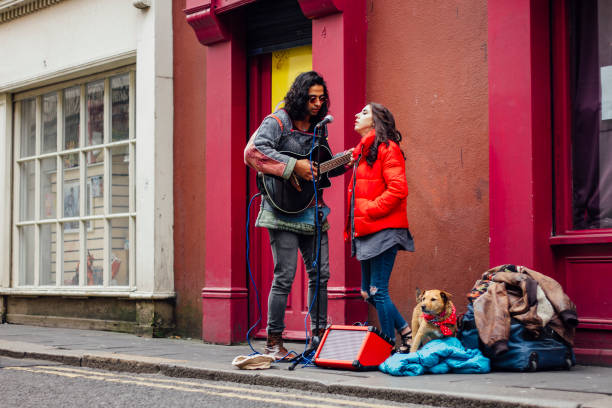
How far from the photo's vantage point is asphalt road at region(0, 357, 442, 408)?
511cm

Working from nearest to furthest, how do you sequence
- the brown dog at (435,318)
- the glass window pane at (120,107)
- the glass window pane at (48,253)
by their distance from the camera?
the brown dog at (435,318) → the glass window pane at (120,107) → the glass window pane at (48,253)

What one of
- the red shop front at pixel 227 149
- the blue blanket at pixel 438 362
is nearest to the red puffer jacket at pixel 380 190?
the blue blanket at pixel 438 362

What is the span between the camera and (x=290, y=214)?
6.48 m

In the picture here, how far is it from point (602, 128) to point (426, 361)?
8.04ft

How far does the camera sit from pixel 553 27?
6883mm

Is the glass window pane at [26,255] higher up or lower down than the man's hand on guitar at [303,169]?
lower down

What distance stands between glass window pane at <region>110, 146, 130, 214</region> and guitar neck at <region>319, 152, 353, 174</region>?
487 cm

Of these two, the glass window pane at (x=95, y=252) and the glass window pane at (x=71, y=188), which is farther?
the glass window pane at (x=71, y=188)

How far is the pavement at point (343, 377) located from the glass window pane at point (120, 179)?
2.32 m

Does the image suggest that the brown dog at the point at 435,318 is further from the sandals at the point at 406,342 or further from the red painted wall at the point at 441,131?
the red painted wall at the point at 441,131

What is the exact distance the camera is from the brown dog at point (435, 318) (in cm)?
611

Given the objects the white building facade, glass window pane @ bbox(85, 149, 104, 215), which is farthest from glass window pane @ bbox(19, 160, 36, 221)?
glass window pane @ bbox(85, 149, 104, 215)

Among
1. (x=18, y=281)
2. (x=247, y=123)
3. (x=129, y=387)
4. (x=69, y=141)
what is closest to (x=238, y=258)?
(x=247, y=123)

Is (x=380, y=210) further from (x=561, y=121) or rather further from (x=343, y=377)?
(x=561, y=121)
